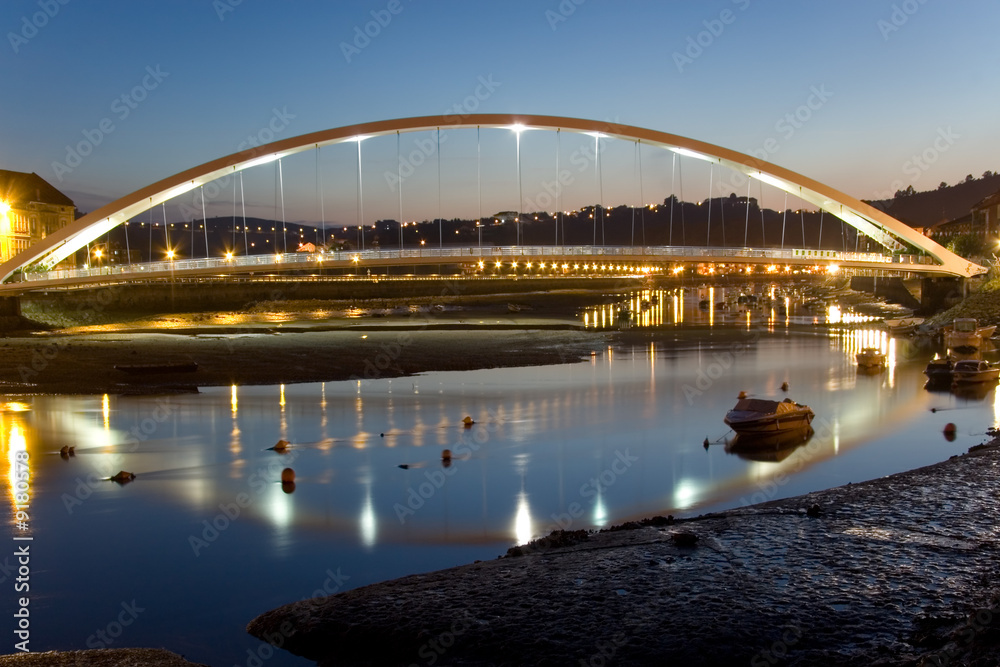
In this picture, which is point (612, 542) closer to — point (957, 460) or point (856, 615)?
point (856, 615)

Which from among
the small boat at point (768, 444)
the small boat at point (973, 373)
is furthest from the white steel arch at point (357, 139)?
the small boat at point (768, 444)

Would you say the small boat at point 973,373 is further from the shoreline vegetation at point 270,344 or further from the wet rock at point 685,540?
the wet rock at point 685,540

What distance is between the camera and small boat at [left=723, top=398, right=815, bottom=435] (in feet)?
52.1

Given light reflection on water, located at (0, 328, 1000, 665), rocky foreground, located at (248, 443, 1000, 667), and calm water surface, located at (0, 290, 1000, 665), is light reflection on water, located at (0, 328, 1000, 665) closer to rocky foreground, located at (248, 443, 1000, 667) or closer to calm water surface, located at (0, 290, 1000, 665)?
calm water surface, located at (0, 290, 1000, 665)

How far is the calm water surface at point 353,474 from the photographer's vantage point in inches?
325

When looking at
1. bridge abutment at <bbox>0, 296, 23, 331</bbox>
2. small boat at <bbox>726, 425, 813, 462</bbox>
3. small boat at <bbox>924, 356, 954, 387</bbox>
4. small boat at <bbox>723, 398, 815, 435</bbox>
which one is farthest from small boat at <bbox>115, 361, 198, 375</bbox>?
bridge abutment at <bbox>0, 296, 23, 331</bbox>

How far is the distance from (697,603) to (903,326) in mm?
45850

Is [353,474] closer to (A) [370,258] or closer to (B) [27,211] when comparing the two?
(A) [370,258]

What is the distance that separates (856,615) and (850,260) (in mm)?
49028

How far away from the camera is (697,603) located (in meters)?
7.04

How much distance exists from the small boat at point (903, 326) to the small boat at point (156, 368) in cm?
3723

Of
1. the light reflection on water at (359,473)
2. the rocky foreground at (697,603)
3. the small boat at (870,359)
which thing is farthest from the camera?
the small boat at (870,359)

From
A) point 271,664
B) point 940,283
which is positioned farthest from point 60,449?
point 940,283

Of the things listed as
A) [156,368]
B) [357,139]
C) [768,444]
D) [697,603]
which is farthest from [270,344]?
[697,603]
